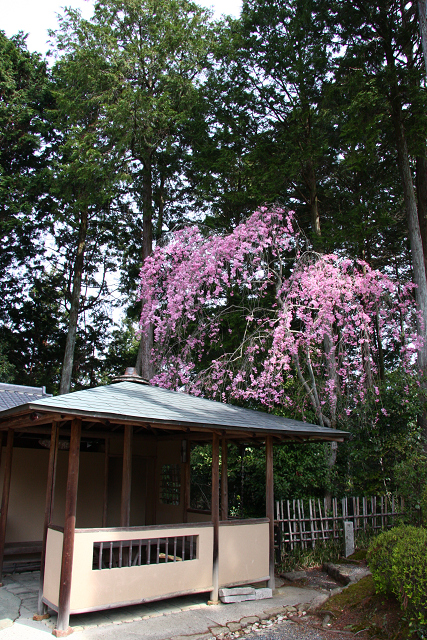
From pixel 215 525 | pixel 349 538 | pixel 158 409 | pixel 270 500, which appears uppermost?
pixel 158 409

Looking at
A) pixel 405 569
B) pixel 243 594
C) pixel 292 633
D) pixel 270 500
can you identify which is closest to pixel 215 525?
pixel 243 594

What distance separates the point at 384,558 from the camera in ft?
16.6

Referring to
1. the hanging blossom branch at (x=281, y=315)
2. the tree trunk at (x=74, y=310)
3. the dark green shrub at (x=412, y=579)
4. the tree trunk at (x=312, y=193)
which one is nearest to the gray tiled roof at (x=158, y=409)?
the hanging blossom branch at (x=281, y=315)

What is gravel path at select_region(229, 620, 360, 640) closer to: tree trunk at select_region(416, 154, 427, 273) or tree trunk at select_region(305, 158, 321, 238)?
tree trunk at select_region(305, 158, 321, 238)

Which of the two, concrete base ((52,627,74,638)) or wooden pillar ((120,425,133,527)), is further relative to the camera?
wooden pillar ((120,425,133,527))

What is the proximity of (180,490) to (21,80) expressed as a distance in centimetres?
1734

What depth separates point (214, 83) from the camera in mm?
14555

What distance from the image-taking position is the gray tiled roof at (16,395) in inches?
366

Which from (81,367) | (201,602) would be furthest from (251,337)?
(81,367)

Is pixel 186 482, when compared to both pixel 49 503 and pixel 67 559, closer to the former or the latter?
pixel 49 503

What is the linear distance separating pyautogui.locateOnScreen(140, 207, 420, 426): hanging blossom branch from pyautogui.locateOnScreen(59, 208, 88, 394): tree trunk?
6.07m

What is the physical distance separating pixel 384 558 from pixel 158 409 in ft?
10.3

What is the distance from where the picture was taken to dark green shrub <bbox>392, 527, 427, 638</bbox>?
4320mm

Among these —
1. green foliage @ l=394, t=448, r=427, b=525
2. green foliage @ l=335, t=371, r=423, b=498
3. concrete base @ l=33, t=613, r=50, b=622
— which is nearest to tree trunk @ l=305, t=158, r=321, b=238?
green foliage @ l=335, t=371, r=423, b=498
